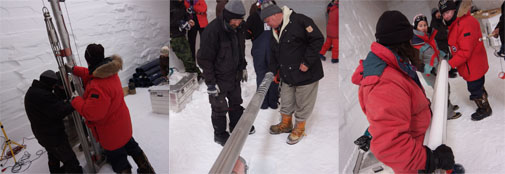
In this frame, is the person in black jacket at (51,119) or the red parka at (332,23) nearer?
the person in black jacket at (51,119)

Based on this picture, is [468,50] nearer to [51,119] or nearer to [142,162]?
[142,162]

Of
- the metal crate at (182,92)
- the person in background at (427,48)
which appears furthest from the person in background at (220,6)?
the person in background at (427,48)

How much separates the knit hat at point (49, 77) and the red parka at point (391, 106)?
3.22 ft

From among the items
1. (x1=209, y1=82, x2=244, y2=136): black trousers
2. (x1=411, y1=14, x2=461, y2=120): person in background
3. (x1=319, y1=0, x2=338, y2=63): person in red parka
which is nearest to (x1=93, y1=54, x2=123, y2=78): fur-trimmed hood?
(x1=209, y1=82, x2=244, y2=136): black trousers

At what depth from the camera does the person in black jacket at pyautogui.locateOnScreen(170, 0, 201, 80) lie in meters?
1.22

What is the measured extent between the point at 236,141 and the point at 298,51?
29.6 inches

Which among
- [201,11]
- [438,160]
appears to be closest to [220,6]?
[201,11]

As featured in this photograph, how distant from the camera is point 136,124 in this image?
0.93 m

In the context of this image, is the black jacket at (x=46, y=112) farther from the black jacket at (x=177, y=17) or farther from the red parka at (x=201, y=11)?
the red parka at (x=201, y=11)

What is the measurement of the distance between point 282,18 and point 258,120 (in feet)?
2.00

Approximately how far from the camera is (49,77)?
2.34ft

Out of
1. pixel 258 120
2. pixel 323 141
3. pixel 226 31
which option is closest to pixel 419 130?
pixel 323 141

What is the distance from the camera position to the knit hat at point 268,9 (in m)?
1.34

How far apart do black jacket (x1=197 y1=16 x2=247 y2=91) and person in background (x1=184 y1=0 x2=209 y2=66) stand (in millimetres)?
57
